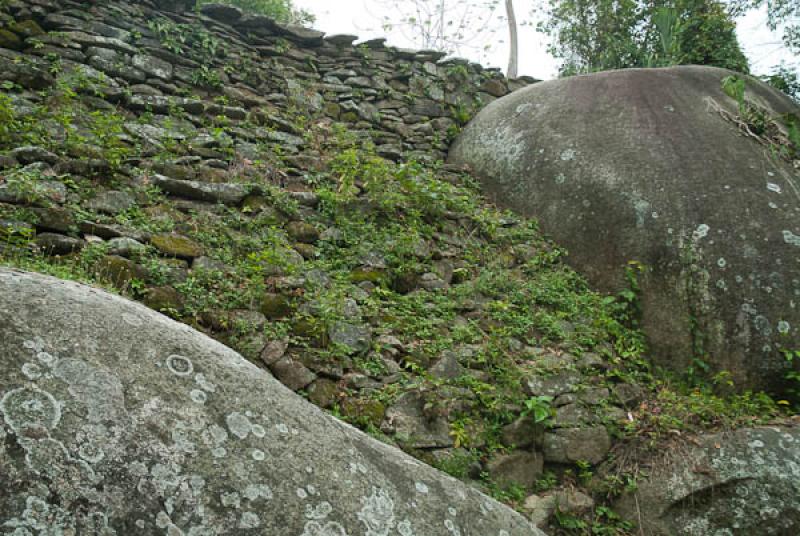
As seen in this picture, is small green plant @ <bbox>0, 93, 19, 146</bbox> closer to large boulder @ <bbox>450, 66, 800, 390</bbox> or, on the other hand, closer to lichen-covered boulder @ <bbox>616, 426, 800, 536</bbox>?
large boulder @ <bbox>450, 66, 800, 390</bbox>

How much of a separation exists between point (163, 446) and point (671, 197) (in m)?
5.52

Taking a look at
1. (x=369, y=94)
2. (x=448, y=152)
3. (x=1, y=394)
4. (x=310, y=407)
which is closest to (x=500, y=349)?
(x=310, y=407)

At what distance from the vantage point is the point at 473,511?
2311mm

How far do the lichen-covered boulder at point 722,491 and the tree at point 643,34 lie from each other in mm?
6880

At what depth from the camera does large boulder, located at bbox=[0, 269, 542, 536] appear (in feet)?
5.32

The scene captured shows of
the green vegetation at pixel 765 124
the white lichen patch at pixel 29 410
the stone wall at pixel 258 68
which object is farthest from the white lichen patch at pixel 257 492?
the green vegetation at pixel 765 124

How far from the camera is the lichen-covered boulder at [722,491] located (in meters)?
3.68

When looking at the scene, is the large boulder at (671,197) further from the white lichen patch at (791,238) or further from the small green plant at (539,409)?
the small green plant at (539,409)

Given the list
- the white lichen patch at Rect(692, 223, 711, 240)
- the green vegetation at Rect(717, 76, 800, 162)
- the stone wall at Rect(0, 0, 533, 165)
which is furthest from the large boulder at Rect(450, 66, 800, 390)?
the stone wall at Rect(0, 0, 533, 165)

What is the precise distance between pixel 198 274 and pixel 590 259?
3.96 metres

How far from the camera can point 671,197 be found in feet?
19.2

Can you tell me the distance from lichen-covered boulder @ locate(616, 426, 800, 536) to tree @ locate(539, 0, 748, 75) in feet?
22.6

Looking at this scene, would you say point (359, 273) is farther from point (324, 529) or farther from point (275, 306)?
point (324, 529)

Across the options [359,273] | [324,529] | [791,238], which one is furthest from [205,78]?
[791,238]
